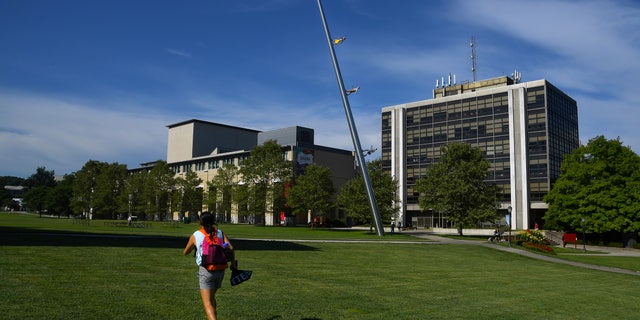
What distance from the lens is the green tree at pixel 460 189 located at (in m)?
51.8

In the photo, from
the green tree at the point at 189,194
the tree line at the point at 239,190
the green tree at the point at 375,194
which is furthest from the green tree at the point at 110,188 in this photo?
the green tree at the point at 375,194

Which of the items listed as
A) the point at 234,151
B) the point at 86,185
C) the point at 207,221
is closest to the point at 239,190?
the point at 234,151

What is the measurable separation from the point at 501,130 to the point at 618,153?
3283 cm

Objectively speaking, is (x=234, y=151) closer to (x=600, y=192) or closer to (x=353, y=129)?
(x=353, y=129)

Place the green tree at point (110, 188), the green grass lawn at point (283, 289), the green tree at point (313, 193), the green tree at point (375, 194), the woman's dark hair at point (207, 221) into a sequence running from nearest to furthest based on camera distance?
the woman's dark hair at point (207, 221)
the green grass lawn at point (283, 289)
the green tree at point (375, 194)
the green tree at point (313, 193)
the green tree at point (110, 188)

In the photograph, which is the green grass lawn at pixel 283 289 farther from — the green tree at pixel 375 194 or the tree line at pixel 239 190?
the tree line at pixel 239 190

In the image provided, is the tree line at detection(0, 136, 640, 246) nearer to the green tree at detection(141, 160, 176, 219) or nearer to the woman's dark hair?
the green tree at detection(141, 160, 176, 219)

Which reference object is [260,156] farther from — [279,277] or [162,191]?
[279,277]

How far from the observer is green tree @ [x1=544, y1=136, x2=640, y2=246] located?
5025 centimetres

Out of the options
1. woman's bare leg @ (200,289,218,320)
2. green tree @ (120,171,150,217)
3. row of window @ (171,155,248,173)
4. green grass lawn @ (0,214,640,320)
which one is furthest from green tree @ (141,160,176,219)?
woman's bare leg @ (200,289,218,320)

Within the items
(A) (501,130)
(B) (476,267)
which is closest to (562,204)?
(A) (501,130)

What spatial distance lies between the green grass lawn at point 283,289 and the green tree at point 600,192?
35.2 m

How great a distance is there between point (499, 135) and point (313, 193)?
3954cm

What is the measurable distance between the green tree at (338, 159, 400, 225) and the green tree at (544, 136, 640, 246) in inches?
738
